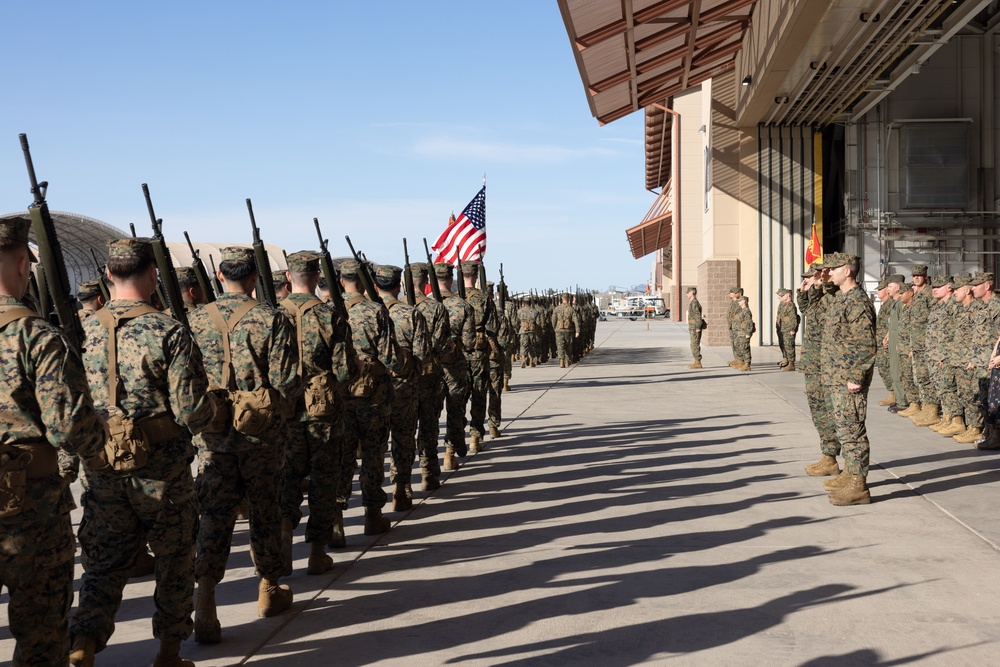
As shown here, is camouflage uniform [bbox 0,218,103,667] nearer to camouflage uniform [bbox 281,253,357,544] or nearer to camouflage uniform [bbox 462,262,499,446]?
camouflage uniform [bbox 281,253,357,544]

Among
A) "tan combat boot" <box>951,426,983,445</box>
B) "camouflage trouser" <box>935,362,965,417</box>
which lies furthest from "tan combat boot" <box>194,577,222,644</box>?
"camouflage trouser" <box>935,362,965,417</box>

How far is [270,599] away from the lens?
4.96 metres

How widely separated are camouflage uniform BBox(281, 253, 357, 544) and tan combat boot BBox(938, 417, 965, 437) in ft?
24.9

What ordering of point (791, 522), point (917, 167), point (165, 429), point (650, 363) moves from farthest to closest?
point (917, 167), point (650, 363), point (791, 522), point (165, 429)

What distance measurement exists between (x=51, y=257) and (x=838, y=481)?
613 cm

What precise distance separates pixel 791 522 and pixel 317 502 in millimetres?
3418

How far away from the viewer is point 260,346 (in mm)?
4957

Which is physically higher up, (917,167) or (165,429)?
(917,167)

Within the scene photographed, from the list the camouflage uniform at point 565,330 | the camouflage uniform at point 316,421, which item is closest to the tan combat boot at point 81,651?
the camouflage uniform at point 316,421

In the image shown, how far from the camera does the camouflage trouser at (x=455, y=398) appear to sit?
9445 millimetres

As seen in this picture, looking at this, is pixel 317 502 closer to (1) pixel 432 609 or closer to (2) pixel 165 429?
(1) pixel 432 609

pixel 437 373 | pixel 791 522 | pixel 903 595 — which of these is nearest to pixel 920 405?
pixel 791 522

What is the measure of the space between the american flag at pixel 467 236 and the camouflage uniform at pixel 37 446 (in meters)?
16.8

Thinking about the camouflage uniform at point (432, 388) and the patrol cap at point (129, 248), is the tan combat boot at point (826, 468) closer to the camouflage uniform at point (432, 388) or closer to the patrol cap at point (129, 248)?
the camouflage uniform at point (432, 388)
